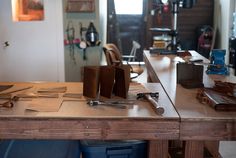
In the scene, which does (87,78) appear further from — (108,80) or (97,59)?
(97,59)

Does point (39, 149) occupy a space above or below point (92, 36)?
below

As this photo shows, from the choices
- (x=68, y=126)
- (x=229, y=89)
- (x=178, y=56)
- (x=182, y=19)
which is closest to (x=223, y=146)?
(x=178, y=56)

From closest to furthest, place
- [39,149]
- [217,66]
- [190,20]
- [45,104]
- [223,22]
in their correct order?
[45,104] → [39,149] → [217,66] → [223,22] → [190,20]

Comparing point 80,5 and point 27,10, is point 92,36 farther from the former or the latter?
point 27,10

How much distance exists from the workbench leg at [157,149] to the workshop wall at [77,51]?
10.1 feet

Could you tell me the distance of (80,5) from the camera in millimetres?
4711

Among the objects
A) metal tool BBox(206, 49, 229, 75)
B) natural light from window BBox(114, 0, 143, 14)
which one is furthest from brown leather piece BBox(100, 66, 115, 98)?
natural light from window BBox(114, 0, 143, 14)

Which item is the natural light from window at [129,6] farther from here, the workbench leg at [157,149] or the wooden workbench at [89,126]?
the wooden workbench at [89,126]

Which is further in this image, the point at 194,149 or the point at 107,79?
the point at 107,79

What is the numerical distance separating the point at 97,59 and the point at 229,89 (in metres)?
3.26

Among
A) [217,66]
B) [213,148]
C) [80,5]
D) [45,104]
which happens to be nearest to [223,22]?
[80,5]

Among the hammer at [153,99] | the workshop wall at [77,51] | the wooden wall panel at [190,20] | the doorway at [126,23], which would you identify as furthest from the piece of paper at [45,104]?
the wooden wall panel at [190,20]

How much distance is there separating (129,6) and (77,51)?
10.8 ft

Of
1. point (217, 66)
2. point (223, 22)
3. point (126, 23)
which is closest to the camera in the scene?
point (217, 66)
